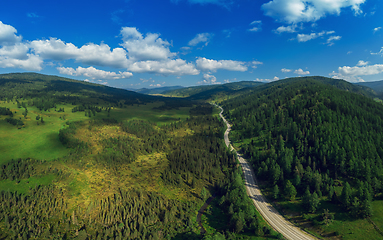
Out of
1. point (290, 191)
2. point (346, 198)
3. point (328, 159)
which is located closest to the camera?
point (346, 198)

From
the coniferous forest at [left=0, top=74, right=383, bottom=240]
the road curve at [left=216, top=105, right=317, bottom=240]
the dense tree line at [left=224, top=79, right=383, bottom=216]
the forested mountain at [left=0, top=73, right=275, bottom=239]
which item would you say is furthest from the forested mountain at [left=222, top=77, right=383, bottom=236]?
the forested mountain at [left=0, top=73, right=275, bottom=239]

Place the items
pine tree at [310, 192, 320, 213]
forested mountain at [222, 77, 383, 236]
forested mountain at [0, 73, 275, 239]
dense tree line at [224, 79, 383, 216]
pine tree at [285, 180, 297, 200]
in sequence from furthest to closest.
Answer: pine tree at [285, 180, 297, 200] < dense tree line at [224, 79, 383, 216] < forested mountain at [222, 77, 383, 236] < pine tree at [310, 192, 320, 213] < forested mountain at [0, 73, 275, 239]

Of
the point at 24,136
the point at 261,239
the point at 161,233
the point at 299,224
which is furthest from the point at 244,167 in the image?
the point at 24,136

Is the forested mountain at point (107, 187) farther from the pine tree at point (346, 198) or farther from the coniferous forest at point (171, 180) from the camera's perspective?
the pine tree at point (346, 198)

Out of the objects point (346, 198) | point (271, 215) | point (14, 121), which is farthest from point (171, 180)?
point (14, 121)

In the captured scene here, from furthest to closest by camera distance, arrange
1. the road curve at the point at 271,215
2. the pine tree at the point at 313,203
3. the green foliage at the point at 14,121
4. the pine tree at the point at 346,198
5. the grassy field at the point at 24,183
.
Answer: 1. the green foliage at the point at 14,121
2. the grassy field at the point at 24,183
3. the pine tree at the point at 313,203
4. the pine tree at the point at 346,198
5. the road curve at the point at 271,215

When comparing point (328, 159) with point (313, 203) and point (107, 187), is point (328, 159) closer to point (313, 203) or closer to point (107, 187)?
point (313, 203)

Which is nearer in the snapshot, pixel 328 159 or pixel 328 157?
pixel 328 157

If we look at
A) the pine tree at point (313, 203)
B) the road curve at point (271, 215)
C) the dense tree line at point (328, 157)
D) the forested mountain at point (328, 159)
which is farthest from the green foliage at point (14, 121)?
the pine tree at point (313, 203)

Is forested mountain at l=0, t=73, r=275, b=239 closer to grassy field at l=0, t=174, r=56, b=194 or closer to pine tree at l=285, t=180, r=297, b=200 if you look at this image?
grassy field at l=0, t=174, r=56, b=194

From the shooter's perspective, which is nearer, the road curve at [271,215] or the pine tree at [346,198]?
the road curve at [271,215]

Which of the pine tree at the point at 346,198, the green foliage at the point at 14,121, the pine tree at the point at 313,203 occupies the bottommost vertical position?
the pine tree at the point at 313,203
